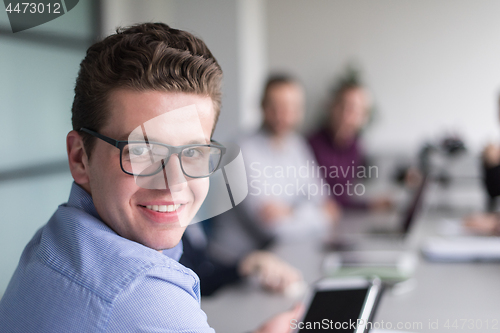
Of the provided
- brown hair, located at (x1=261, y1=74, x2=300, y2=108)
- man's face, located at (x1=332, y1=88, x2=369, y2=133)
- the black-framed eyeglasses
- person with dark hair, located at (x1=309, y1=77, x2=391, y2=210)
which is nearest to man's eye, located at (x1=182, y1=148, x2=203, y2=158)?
the black-framed eyeglasses

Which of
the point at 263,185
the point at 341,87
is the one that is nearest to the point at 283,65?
the point at 341,87

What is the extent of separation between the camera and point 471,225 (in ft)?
3.19

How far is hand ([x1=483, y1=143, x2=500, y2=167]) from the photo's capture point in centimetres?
61

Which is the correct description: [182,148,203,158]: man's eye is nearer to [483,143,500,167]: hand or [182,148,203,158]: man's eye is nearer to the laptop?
[483,143,500,167]: hand

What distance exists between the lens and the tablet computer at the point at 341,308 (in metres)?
0.38

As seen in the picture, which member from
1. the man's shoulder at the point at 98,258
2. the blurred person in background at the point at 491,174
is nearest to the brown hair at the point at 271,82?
the blurred person in background at the point at 491,174

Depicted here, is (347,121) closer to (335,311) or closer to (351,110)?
(351,110)

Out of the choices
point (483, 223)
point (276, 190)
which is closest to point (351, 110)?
point (483, 223)

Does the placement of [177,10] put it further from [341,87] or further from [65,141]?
[341,87]

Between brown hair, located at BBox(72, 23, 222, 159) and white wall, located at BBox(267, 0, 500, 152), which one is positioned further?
white wall, located at BBox(267, 0, 500, 152)

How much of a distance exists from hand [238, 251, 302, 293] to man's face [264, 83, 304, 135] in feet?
1.40

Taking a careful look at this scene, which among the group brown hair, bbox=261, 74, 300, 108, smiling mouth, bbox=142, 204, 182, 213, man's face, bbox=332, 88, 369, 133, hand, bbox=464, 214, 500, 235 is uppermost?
brown hair, bbox=261, 74, 300, 108

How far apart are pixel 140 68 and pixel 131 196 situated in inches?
4.2

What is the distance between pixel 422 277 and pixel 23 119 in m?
0.76
